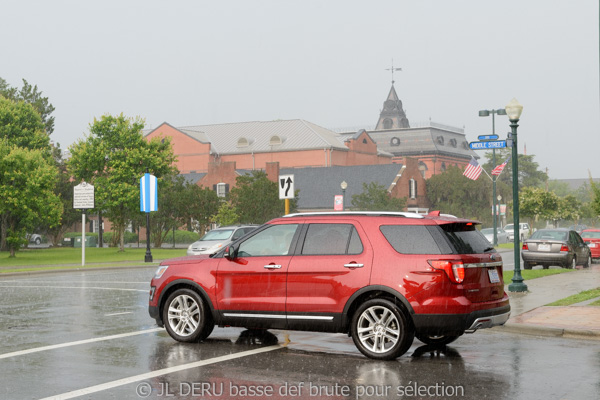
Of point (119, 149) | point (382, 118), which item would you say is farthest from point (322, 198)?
point (382, 118)

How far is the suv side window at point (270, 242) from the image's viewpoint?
34.2ft

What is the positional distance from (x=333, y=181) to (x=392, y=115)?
323ft

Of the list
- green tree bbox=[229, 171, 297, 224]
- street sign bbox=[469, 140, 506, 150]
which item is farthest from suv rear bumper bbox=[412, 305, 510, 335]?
green tree bbox=[229, 171, 297, 224]

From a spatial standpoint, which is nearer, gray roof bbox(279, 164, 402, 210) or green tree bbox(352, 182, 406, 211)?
green tree bbox(352, 182, 406, 211)

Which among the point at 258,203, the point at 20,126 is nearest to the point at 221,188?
the point at 20,126

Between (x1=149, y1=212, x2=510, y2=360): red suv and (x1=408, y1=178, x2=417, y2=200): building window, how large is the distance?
77.2m

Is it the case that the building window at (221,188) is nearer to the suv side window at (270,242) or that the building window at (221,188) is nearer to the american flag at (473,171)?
the american flag at (473,171)

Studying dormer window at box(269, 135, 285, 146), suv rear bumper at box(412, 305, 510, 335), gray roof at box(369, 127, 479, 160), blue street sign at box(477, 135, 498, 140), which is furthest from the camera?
gray roof at box(369, 127, 479, 160)

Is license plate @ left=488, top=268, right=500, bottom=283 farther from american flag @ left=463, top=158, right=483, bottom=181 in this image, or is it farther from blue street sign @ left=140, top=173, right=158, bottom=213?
american flag @ left=463, top=158, right=483, bottom=181

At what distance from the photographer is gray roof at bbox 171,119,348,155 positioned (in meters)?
109

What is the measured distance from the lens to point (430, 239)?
31.5 feet

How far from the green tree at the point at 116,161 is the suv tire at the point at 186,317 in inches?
1654

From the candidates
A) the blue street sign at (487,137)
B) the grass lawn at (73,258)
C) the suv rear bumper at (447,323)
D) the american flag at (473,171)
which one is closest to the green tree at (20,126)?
the grass lawn at (73,258)

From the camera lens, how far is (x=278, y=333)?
1204cm
